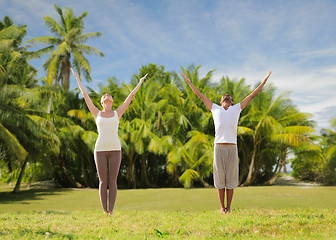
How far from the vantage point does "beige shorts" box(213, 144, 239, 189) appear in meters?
6.04

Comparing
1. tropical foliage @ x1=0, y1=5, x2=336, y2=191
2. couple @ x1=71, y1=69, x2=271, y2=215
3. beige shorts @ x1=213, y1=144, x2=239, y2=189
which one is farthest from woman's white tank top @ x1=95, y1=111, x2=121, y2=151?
tropical foliage @ x1=0, y1=5, x2=336, y2=191

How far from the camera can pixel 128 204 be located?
40.8 ft

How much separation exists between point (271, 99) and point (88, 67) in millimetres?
14956

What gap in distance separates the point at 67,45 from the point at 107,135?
23042mm

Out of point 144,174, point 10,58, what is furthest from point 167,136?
point 10,58

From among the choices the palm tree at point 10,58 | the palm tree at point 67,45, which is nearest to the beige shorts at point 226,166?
the palm tree at point 10,58

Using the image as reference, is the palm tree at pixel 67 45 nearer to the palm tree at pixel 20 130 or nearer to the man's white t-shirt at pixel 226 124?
the palm tree at pixel 20 130

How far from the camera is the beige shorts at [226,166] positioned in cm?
604

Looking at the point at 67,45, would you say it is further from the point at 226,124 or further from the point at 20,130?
the point at 226,124

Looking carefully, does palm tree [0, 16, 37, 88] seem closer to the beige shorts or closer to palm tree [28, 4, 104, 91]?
palm tree [28, 4, 104, 91]

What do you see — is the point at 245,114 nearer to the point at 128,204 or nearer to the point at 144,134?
the point at 144,134

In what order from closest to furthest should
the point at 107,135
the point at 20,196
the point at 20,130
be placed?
the point at 107,135 → the point at 20,196 → the point at 20,130

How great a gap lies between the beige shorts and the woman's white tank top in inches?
71.5

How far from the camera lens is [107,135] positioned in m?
5.99
